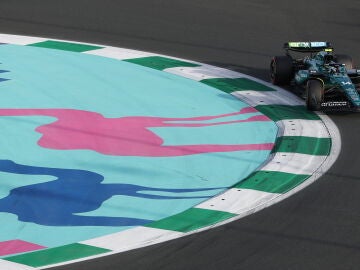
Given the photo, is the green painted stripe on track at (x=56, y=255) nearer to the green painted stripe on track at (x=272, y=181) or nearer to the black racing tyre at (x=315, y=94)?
the green painted stripe on track at (x=272, y=181)

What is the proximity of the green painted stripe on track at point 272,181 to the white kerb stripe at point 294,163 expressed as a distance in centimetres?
14

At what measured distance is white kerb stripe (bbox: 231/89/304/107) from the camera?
12.7 meters

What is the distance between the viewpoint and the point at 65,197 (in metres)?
9.27

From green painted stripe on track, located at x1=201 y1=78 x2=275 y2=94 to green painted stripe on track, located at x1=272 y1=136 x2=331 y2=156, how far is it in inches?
86.7

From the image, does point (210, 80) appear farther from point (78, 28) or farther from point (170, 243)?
point (170, 243)

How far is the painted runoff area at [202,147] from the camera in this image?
8250 mm

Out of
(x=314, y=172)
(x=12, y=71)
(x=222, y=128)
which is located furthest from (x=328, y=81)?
(x=12, y=71)

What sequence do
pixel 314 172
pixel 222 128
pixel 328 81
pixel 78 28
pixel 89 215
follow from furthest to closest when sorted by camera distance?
pixel 78 28, pixel 328 81, pixel 222 128, pixel 314 172, pixel 89 215

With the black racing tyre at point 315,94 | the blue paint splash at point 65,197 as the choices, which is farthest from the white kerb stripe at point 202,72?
the blue paint splash at point 65,197

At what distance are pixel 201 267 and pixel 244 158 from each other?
312 cm

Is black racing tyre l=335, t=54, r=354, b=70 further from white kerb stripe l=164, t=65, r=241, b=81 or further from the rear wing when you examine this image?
white kerb stripe l=164, t=65, r=241, b=81

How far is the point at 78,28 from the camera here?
52.8 feet

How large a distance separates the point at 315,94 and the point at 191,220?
392 cm

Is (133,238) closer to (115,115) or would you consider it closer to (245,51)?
(115,115)
